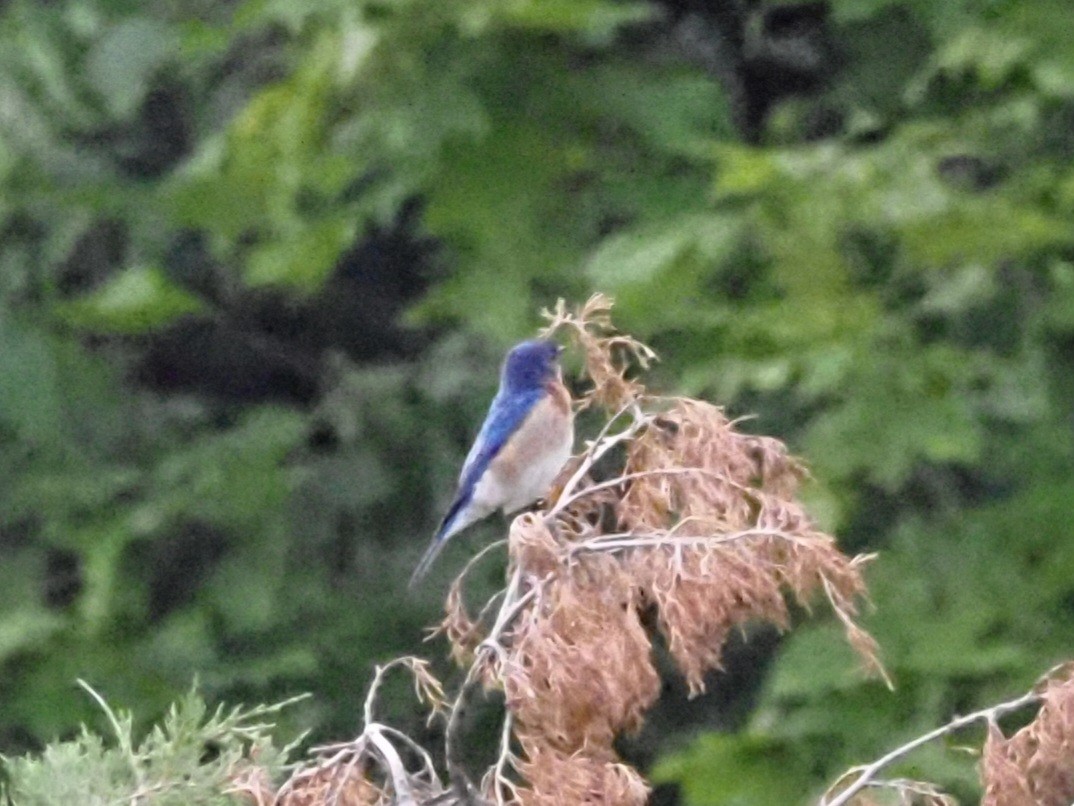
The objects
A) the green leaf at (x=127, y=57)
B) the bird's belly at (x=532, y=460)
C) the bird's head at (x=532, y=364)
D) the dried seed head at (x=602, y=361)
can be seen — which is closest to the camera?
the dried seed head at (x=602, y=361)

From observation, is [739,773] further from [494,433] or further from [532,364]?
[532,364]

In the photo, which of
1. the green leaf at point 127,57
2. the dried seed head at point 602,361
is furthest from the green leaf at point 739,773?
the dried seed head at point 602,361

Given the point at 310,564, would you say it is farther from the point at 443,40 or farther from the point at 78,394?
the point at 443,40

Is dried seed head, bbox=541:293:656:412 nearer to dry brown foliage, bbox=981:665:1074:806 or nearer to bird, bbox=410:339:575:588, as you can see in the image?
dry brown foliage, bbox=981:665:1074:806

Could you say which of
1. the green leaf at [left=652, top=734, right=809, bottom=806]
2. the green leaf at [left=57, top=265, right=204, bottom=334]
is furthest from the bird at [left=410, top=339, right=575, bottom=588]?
the green leaf at [left=57, top=265, right=204, bottom=334]

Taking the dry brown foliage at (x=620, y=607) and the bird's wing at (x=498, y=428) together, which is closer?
the dry brown foliage at (x=620, y=607)

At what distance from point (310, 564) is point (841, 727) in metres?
1.87

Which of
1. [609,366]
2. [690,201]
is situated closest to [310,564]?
[690,201]

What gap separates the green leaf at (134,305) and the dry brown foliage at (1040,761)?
2.87 m

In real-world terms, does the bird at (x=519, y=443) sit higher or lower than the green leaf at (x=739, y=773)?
higher

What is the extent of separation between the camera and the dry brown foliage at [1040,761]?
2223 mm

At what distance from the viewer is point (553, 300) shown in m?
4.59

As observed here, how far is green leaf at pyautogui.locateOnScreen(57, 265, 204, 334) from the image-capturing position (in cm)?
482

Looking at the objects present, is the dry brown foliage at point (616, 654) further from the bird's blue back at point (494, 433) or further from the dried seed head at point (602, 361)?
the bird's blue back at point (494, 433)
